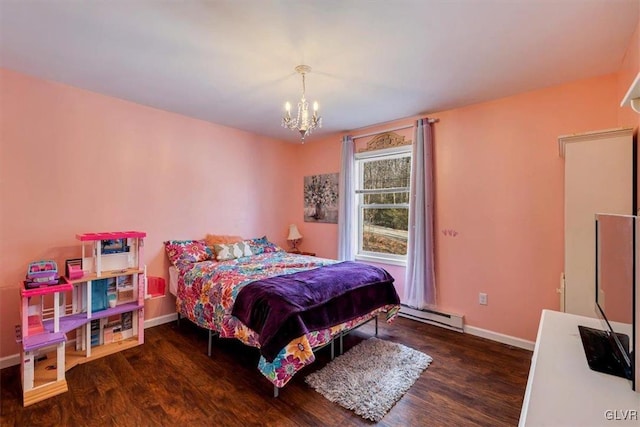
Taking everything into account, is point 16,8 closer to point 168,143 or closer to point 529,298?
point 168,143

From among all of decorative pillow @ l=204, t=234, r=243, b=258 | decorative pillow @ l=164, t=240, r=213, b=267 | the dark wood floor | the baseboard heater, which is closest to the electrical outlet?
the baseboard heater

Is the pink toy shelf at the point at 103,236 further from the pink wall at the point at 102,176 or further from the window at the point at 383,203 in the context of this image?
the window at the point at 383,203

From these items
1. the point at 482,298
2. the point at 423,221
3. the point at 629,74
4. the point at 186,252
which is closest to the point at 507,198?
the point at 423,221

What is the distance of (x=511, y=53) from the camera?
2021 mm

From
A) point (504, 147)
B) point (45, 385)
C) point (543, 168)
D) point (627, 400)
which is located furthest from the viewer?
point (504, 147)

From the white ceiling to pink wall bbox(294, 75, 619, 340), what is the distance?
9.4 inches

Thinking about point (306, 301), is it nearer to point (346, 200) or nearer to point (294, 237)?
point (346, 200)

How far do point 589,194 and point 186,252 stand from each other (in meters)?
3.71

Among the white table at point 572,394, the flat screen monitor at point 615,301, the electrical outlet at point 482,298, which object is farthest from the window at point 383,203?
the white table at point 572,394

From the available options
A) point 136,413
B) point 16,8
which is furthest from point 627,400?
point 16,8

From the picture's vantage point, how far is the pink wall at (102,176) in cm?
231

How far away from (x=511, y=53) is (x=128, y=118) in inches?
143

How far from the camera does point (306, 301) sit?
2051 mm

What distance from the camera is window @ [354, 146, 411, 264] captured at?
3.66 meters
